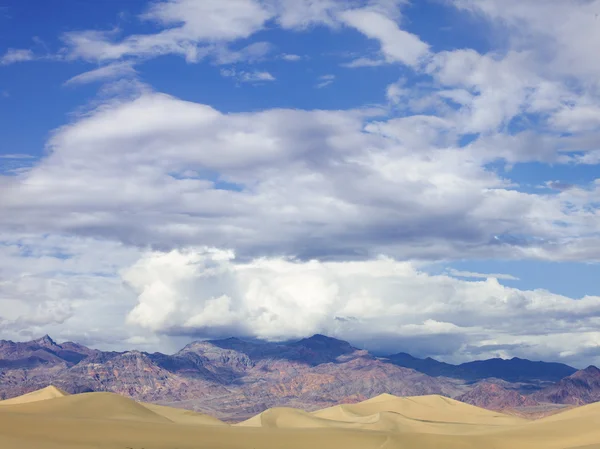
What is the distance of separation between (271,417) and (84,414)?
7305 centimetres

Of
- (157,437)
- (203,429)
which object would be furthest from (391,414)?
(157,437)

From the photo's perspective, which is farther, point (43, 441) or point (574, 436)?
point (574, 436)

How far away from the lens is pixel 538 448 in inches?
4077

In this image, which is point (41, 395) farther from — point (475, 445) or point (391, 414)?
point (475, 445)

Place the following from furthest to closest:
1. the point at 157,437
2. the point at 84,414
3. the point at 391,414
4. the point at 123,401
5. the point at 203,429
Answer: the point at 391,414, the point at 123,401, the point at 84,414, the point at 203,429, the point at 157,437

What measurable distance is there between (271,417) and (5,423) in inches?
4506

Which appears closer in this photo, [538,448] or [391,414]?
[538,448]

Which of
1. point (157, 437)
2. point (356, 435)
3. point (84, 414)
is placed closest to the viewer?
point (157, 437)

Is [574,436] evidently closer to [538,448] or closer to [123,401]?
A: [538,448]

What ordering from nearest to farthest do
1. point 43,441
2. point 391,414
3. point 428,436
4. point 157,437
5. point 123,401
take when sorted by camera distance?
point 43,441 < point 157,437 < point 428,436 < point 123,401 < point 391,414

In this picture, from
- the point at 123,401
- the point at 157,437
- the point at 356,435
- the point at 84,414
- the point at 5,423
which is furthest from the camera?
the point at 123,401

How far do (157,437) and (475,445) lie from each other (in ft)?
147

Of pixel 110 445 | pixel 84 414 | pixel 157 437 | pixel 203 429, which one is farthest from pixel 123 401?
pixel 110 445

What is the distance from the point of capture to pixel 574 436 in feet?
359
